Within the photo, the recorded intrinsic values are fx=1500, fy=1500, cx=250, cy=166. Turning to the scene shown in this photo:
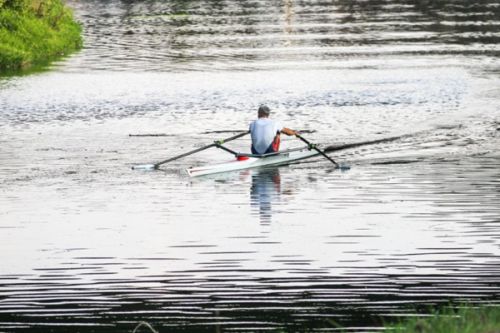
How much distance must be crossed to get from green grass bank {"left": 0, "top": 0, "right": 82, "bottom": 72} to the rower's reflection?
85.0 ft

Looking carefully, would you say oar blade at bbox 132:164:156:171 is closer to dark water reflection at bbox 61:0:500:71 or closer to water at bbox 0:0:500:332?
water at bbox 0:0:500:332

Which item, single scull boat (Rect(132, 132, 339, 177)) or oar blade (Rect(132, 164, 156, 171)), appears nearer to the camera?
single scull boat (Rect(132, 132, 339, 177))

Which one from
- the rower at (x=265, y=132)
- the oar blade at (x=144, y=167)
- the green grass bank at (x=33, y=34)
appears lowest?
the green grass bank at (x=33, y=34)

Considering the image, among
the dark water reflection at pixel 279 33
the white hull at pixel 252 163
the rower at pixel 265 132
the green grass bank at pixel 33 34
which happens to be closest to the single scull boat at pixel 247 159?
the white hull at pixel 252 163

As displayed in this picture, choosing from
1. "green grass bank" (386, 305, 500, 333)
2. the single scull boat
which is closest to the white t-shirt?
the single scull boat

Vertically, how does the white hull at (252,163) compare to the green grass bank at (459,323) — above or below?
below

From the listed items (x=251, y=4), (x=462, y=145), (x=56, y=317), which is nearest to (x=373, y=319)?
(x=56, y=317)

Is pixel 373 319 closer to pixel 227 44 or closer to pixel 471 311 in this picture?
pixel 471 311

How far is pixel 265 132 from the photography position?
33.4 meters

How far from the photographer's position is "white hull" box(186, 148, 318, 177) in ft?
107

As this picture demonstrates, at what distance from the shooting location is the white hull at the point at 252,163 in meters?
32.5

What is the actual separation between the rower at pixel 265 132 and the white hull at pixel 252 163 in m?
0.28

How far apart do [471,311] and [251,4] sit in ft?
264

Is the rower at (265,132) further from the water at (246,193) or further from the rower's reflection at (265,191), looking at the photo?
the water at (246,193)
